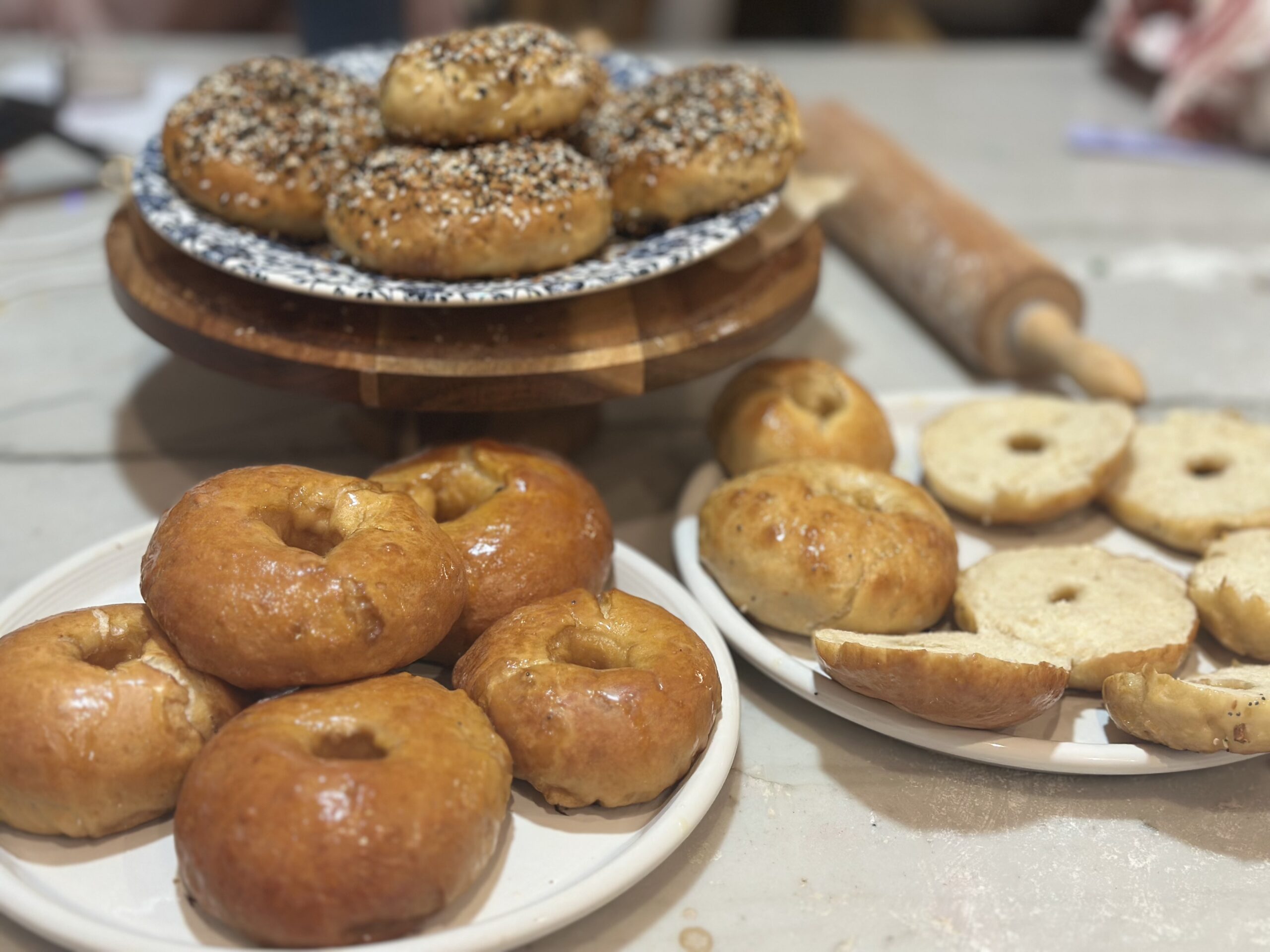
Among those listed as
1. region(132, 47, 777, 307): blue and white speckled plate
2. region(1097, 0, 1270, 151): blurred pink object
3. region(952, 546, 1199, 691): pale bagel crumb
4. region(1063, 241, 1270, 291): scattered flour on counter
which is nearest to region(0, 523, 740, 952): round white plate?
region(952, 546, 1199, 691): pale bagel crumb

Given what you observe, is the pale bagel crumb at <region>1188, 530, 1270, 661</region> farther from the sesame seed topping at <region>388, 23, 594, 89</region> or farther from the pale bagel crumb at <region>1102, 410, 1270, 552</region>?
the sesame seed topping at <region>388, 23, 594, 89</region>

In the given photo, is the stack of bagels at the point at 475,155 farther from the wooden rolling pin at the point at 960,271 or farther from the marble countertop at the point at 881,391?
the wooden rolling pin at the point at 960,271

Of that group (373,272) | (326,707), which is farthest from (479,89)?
(326,707)

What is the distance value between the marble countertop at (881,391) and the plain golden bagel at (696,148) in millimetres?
522

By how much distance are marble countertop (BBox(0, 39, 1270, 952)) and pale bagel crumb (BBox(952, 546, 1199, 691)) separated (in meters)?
0.17

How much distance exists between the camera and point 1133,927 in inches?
48.9

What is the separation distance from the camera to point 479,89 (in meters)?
1.82

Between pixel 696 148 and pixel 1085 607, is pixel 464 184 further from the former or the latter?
pixel 1085 607

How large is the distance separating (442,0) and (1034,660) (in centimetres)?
344

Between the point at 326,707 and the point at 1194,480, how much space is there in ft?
4.97

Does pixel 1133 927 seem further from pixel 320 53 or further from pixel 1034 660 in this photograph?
pixel 320 53

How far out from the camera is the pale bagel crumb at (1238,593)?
58.8 inches

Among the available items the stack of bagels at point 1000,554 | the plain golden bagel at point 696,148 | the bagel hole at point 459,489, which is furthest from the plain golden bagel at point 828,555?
the plain golden bagel at point 696,148

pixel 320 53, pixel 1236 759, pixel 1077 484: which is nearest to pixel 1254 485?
pixel 1077 484
